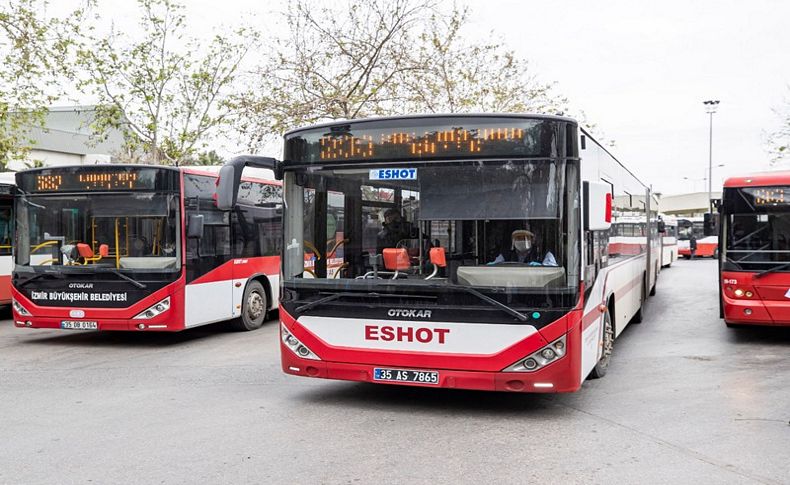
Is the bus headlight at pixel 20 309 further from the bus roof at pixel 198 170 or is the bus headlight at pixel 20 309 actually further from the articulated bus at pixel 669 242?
the articulated bus at pixel 669 242

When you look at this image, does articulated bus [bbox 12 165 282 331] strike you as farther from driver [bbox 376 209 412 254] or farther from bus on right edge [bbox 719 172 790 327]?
bus on right edge [bbox 719 172 790 327]

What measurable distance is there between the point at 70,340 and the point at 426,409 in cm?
751

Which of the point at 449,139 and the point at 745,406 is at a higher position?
the point at 449,139

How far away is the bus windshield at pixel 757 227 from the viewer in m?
10.9

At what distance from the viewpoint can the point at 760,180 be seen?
11.2 meters

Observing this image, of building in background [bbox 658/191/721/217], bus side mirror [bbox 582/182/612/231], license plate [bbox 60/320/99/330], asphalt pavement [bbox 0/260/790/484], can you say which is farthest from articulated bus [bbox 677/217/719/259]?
bus side mirror [bbox 582/182/612/231]

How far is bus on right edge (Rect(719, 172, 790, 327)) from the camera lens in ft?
35.4

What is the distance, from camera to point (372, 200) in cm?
709

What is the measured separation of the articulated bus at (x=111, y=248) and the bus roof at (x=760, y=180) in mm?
7745

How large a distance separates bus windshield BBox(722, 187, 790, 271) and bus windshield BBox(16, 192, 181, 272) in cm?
798

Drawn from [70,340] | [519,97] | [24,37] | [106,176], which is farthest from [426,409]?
[519,97]

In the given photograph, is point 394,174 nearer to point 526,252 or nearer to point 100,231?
point 526,252

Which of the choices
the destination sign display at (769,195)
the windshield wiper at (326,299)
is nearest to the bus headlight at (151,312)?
the windshield wiper at (326,299)

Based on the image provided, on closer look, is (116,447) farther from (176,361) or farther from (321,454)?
(176,361)
